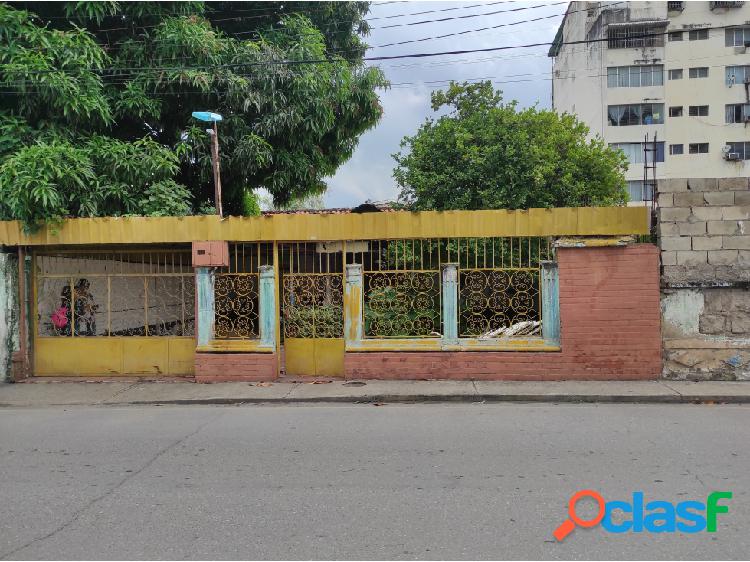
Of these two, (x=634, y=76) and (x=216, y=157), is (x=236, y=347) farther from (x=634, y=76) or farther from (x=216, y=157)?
(x=634, y=76)

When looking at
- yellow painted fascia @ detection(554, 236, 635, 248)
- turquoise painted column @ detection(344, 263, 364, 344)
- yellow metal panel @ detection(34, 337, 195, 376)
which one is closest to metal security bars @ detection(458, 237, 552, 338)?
yellow painted fascia @ detection(554, 236, 635, 248)

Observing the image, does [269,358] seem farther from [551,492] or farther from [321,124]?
[321,124]

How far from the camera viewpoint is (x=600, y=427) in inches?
237

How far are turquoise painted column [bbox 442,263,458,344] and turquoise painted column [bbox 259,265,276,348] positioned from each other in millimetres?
2702

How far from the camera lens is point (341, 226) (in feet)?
28.5

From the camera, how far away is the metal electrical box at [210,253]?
28.9 feet

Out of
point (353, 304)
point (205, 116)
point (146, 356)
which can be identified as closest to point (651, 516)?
point (353, 304)

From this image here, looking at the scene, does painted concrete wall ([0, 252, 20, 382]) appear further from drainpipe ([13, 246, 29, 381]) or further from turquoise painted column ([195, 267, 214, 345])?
turquoise painted column ([195, 267, 214, 345])

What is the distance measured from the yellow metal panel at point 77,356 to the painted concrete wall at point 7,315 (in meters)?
0.37

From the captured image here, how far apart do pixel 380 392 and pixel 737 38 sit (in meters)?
37.6

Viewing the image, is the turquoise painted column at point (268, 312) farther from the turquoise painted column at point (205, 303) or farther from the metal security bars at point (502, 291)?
the metal security bars at point (502, 291)

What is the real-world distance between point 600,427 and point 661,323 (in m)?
3.15

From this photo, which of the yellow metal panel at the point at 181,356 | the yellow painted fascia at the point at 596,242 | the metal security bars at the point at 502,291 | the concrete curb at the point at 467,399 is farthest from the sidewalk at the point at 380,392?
the yellow painted fascia at the point at 596,242

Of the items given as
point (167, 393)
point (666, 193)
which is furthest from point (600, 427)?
point (167, 393)
